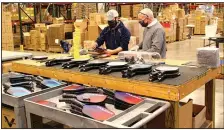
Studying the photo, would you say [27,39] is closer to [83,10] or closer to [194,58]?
[83,10]

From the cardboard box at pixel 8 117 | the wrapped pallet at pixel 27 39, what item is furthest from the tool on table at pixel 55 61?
the wrapped pallet at pixel 27 39

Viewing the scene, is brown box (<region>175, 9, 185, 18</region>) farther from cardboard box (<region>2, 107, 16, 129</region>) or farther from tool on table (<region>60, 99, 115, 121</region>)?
tool on table (<region>60, 99, 115, 121</region>)

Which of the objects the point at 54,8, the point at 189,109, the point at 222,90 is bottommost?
the point at 222,90

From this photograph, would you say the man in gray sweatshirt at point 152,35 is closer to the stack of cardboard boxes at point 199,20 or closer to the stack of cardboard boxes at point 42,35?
the stack of cardboard boxes at point 42,35

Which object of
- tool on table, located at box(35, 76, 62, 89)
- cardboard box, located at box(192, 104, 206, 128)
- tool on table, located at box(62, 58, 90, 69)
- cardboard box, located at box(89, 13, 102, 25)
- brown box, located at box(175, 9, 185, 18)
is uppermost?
brown box, located at box(175, 9, 185, 18)

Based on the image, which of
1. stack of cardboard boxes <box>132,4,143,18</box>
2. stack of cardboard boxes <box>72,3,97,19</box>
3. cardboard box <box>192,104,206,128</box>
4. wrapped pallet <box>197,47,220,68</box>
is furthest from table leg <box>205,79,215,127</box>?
stack of cardboard boxes <box>132,4,143,18</box>

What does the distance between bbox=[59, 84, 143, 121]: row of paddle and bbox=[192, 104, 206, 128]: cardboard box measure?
779 mm

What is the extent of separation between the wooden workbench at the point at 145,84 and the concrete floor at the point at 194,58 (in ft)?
4.16

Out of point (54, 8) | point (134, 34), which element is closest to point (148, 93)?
point (134, 34)

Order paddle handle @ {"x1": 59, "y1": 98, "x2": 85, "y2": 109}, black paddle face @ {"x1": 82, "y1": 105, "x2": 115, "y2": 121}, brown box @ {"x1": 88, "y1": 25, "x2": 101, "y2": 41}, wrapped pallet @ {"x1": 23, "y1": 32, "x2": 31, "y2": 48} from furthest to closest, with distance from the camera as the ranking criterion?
wrapped pallet @ {"x1": 23, "y1": 32, "x2": 31, "y2": 48}
brown box @ {"x1": 88, "y1": 25, "x2": 101, "y2": 41}
paddle handle @ {"x1": 59, "y1": 98, "x2": 85, "y2": 109}
black paddle face @ {"x1": 82, "y1": 105, "x2": 115, "y2": 121}

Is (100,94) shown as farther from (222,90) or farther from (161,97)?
(222,90)

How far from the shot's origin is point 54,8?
1242 centimetres

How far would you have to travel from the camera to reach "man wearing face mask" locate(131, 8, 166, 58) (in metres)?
4.02

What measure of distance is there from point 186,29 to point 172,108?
35.9 feet
